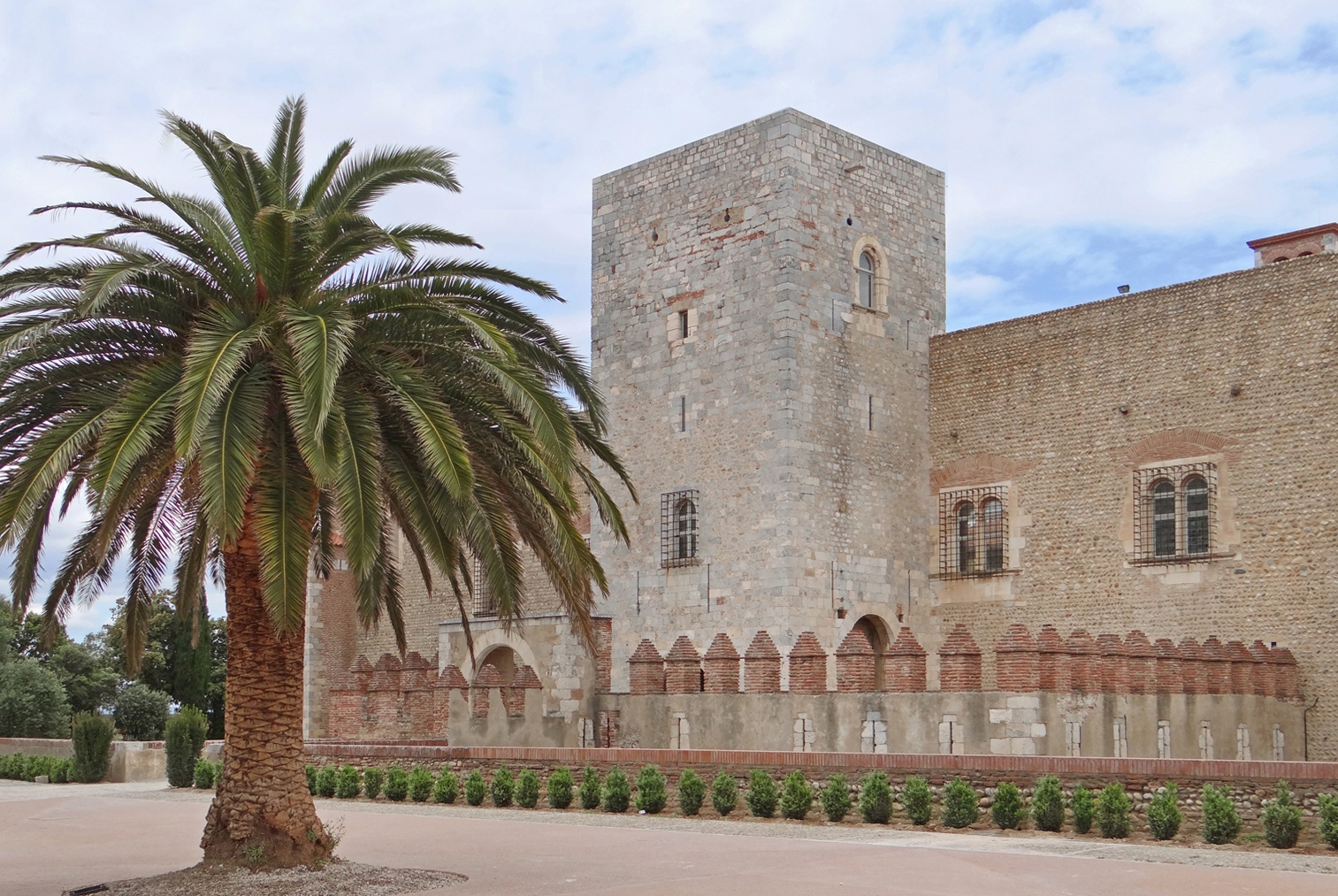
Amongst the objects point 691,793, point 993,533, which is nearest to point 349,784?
point 691,793

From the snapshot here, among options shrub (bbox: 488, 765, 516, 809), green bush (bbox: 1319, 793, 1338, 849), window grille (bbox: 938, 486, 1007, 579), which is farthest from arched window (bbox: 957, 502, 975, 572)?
green bush (bbox: 1319, 793, 1338, 849)

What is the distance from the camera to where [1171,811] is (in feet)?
42.9

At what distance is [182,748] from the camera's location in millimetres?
22500

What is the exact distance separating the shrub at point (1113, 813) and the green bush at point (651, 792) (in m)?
4.73

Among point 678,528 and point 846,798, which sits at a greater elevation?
point 678,528

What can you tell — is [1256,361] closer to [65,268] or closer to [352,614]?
[65,268]

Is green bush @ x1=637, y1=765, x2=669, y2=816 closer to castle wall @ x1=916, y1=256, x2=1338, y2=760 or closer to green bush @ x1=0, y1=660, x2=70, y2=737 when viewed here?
castle wall @ x1=916, y1=256, x2=1338, y2=760

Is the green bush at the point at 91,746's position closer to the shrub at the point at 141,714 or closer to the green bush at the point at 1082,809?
the shrub at the point at 141,714

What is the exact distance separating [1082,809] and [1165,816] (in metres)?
0.81

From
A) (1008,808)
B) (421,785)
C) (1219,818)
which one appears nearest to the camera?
(1219,818)

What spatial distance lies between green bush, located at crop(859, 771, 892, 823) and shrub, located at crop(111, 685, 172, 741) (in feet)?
84.6

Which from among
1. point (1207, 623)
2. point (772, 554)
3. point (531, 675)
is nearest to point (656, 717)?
point (531, 675)

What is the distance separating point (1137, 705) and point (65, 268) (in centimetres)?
1223

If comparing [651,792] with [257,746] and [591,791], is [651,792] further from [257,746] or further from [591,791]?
[257,746]
